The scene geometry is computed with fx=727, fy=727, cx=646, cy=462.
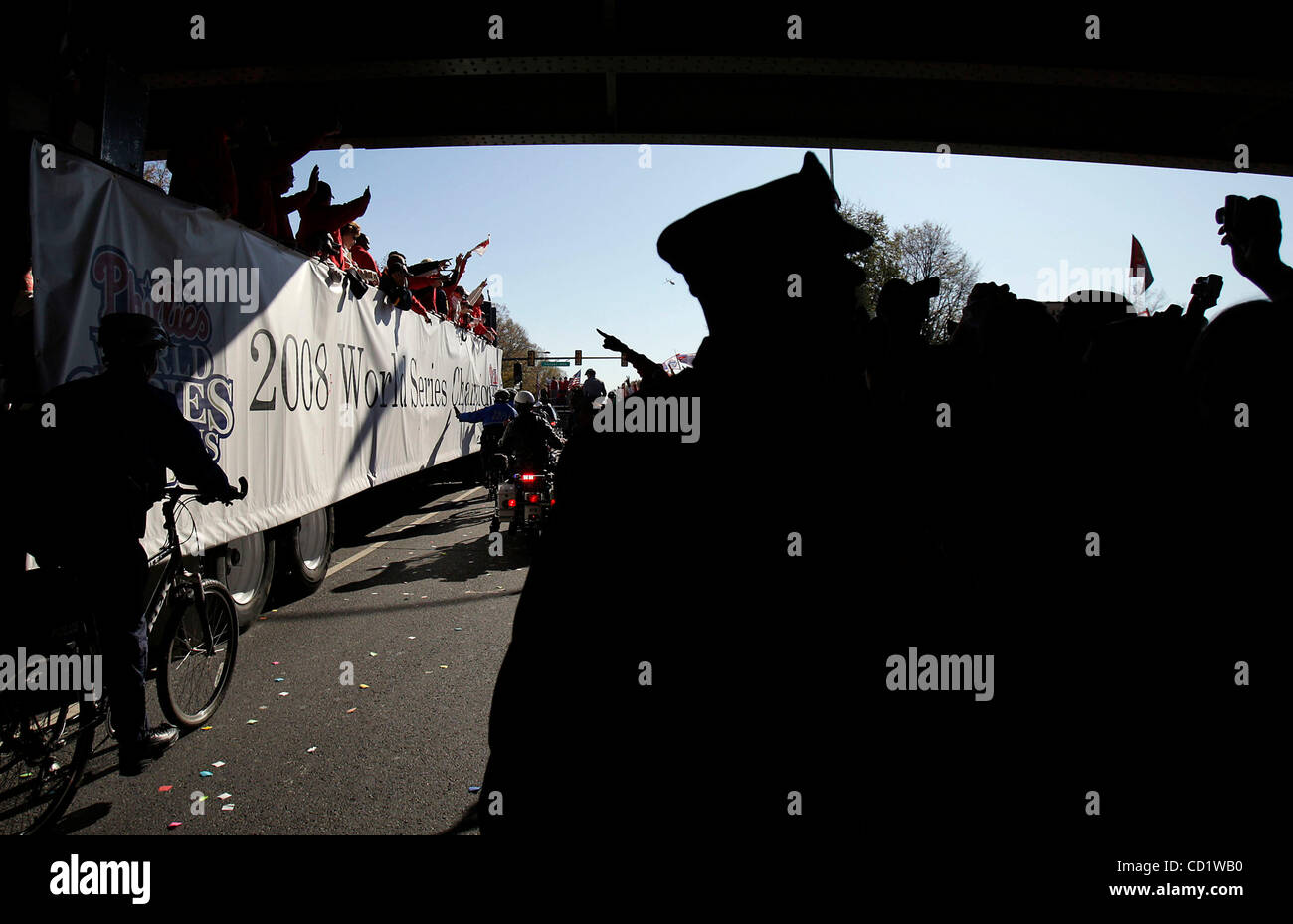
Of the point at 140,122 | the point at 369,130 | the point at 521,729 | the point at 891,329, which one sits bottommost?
the point at 521,729

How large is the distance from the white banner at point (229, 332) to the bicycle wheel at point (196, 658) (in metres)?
0.57

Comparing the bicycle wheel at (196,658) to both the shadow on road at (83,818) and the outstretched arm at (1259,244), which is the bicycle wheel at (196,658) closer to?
the shadow on road at (83,818)

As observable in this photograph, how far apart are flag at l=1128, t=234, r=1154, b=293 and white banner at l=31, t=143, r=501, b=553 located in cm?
833

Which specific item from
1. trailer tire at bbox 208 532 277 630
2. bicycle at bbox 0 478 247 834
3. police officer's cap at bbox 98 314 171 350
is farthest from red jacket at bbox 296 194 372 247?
police officer's cap at bbox 98 314 171 350

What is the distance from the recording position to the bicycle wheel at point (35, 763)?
3291 millimetres

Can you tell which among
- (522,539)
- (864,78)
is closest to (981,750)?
(864,78)

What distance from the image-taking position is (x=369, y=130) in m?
5.98

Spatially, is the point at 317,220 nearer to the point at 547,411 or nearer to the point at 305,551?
the point at 305,551

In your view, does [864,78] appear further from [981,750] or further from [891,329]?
[981,750]

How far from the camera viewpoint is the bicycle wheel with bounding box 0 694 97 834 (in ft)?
10.8

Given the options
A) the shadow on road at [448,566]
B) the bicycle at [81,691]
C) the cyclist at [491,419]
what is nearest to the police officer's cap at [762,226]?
the bicycle at [81,691]

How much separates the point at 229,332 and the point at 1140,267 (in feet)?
27.7

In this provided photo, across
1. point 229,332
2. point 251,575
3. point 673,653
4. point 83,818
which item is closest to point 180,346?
point 229,332

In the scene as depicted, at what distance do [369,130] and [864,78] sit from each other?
3.91 metres
